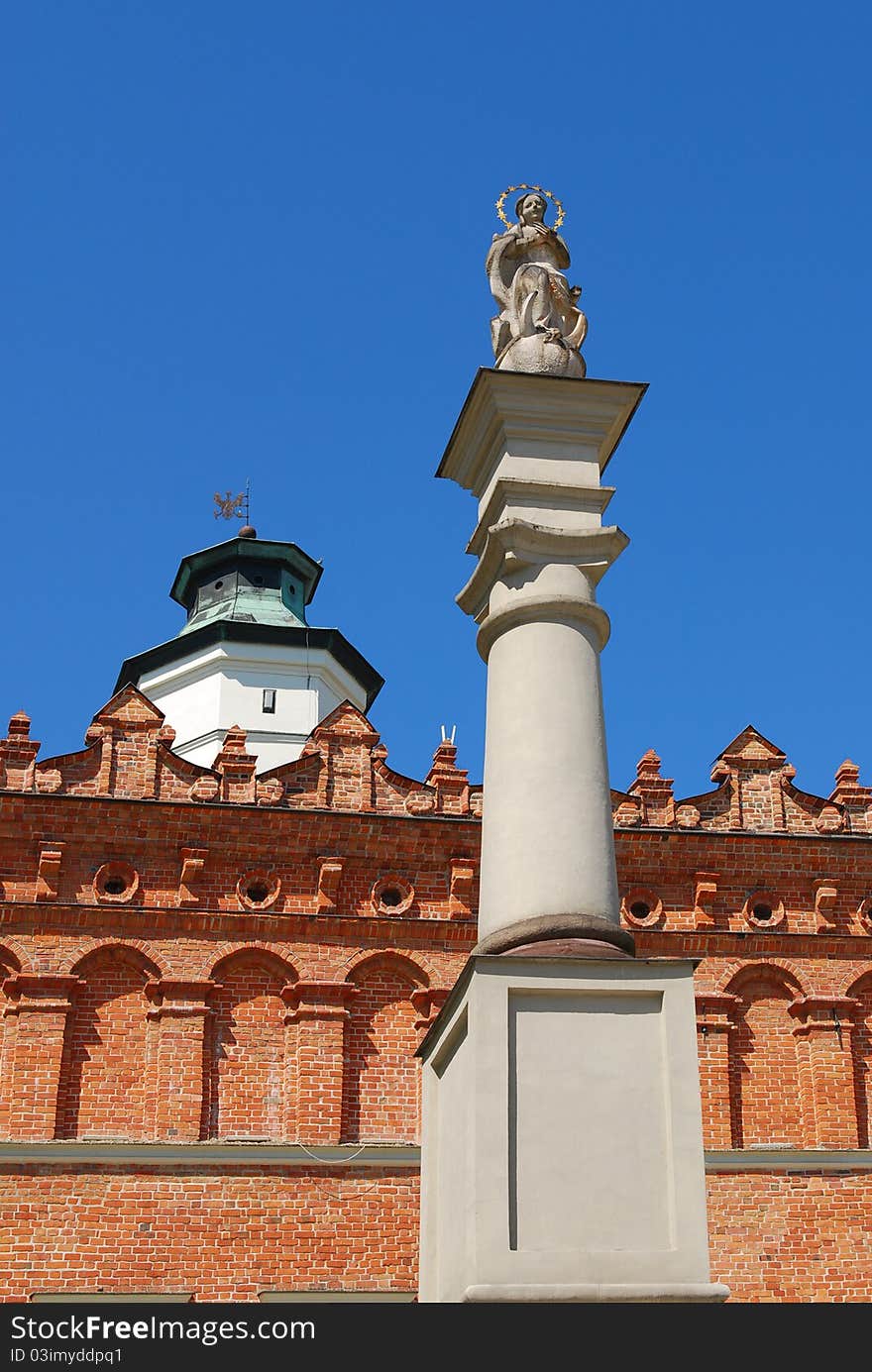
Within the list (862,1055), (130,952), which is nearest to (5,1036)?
(130,952)

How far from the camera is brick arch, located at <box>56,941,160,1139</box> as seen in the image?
16203 millimetres

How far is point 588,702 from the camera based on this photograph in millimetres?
8258

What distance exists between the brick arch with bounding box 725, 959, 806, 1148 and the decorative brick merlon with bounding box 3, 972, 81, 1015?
659 centimetres

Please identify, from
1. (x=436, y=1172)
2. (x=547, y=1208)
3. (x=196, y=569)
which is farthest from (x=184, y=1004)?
(x=196, y=569)

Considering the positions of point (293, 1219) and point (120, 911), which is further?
point (120, 911)

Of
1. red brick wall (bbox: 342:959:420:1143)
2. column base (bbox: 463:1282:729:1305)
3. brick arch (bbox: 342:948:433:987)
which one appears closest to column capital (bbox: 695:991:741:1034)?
brick arch (bbox: 342:948:433:987)

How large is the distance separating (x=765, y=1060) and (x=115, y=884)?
678 centimetres

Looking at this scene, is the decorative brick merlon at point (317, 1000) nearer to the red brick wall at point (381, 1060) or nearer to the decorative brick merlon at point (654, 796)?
the red brick wall at point (381, 1060)

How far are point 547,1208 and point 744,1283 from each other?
33.7ft

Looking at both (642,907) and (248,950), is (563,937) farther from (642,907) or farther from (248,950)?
(642,907)

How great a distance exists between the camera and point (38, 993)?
16.5 metres

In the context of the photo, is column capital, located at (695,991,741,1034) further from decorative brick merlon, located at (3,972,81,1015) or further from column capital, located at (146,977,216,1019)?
decorative brick merlon, located at (3,972,81,1015)

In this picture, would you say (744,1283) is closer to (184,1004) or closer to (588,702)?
(184,1004)
